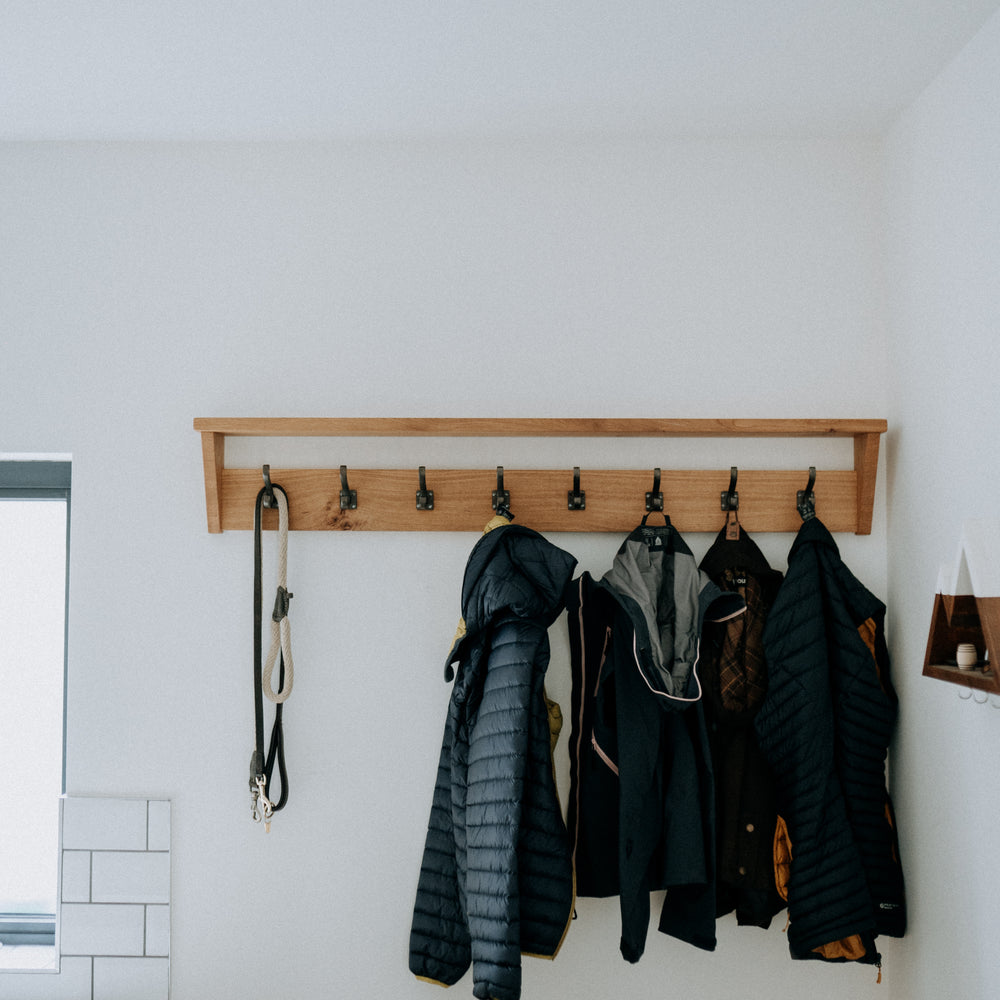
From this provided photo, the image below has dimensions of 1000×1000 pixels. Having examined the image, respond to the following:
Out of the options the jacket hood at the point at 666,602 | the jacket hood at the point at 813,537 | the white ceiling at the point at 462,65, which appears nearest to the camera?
the white ceiling at the point at 462,65

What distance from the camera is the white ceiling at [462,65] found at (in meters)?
1.38

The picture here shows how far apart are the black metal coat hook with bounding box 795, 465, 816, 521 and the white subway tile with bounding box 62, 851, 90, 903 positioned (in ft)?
5.44

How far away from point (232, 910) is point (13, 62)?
1710mm

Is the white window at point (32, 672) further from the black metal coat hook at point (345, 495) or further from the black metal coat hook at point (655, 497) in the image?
the black metal coat hook at point (655, 497)

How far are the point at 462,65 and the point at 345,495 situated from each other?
0.85 m

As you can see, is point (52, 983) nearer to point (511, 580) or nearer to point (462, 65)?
point (511, 580)

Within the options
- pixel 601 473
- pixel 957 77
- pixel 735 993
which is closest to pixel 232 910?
pixel 735 993

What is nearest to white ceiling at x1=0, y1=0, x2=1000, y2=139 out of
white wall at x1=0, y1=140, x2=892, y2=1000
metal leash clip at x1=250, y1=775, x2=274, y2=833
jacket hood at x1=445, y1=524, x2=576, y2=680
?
white wall at x1=0, y1=140, x2=892, y2=1000

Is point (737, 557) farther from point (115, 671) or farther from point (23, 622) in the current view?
point (23, 622)

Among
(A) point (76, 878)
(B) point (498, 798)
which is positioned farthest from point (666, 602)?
(A) point (76, 878)

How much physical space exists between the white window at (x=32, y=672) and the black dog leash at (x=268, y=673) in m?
0.56

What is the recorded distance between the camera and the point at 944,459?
60.0 inches

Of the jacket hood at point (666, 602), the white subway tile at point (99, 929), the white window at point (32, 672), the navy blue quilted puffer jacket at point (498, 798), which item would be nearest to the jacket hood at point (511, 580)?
the navy blue quilted puffer jacket at point (498, 798)

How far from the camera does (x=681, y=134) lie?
1.80 m
